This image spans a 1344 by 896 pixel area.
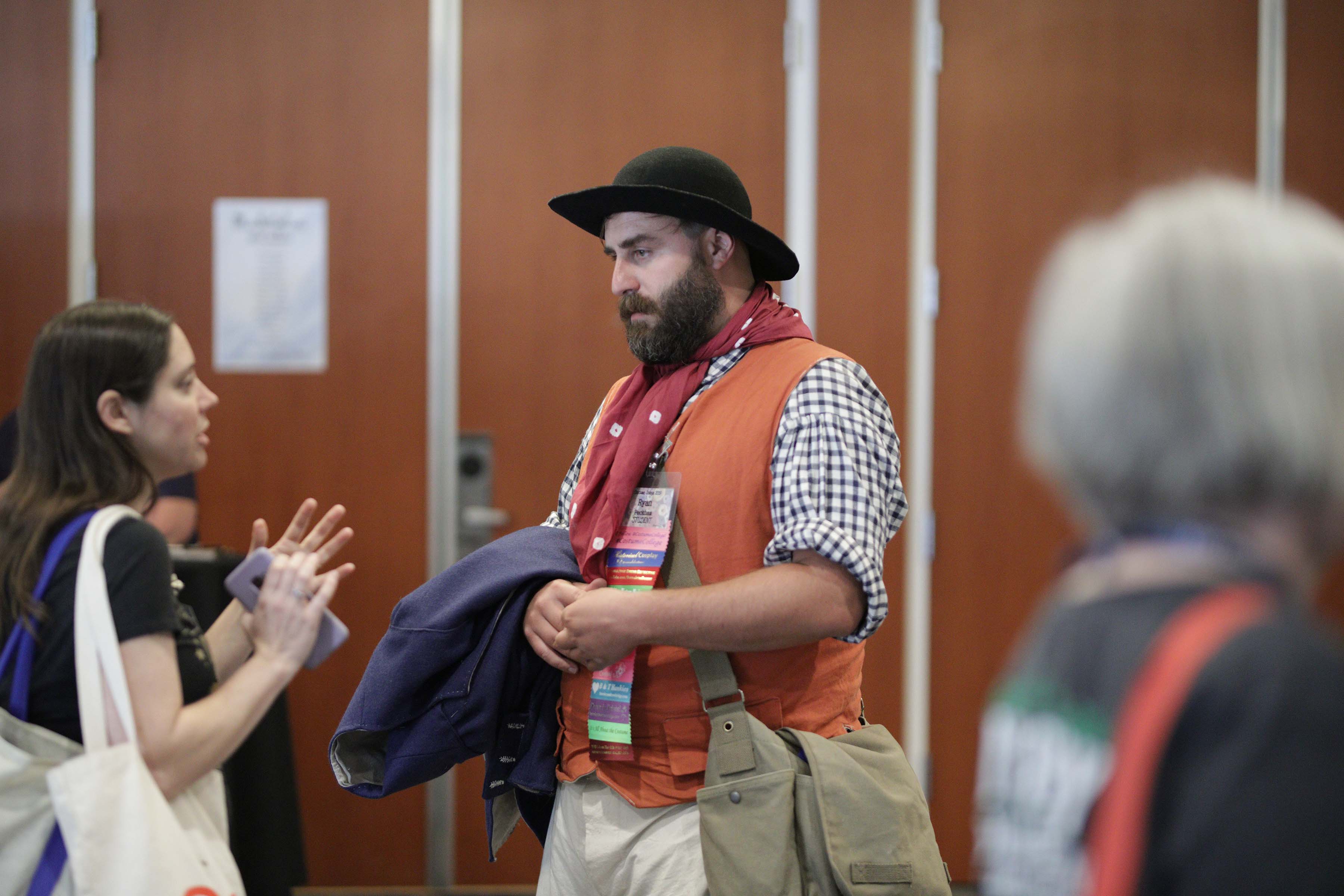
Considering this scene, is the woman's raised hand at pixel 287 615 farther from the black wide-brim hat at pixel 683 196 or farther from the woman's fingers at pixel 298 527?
the black wide-brim hat at pixel 683 196

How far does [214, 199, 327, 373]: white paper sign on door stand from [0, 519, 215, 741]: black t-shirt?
1.94 meters

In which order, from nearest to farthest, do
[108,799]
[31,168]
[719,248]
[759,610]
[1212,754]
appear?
[1212,754] → [108,799] → [759,610] → [719,248] → [31,168]

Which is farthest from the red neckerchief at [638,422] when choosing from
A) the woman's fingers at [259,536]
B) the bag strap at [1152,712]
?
the bag strap at [1152,712]

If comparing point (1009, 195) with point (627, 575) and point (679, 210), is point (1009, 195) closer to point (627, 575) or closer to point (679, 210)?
point (679, 210)

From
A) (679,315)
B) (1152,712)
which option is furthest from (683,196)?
(1152,712)

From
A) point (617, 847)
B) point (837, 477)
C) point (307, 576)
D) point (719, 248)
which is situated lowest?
point (617, 847)

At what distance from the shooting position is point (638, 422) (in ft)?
5.55

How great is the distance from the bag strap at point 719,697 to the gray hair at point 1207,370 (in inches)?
31.9

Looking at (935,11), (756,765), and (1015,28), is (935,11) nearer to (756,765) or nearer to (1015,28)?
(1015,28)

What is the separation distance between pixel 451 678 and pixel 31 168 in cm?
246

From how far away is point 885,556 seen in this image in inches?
131

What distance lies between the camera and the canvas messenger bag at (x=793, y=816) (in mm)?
1426

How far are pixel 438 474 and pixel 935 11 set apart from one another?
1.98 metres

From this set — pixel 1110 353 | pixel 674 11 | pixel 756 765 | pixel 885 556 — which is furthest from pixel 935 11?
pixel 1110 353
